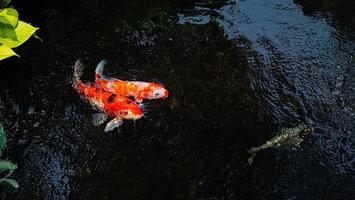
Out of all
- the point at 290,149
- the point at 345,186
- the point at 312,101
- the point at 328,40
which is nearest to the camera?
the point at 345,186

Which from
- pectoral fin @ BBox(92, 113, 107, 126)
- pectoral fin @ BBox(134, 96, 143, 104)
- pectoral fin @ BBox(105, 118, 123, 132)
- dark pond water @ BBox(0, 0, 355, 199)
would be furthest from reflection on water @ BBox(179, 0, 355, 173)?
pectoral fin @ BBox(92, 113, 107, 126)

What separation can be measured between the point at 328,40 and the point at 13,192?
170 inches

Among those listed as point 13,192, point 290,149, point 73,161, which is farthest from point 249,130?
point 13,192

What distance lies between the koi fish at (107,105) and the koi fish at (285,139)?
4.20 ft

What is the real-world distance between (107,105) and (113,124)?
0.25 m

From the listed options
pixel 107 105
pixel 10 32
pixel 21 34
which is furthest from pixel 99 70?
pixel 10 32

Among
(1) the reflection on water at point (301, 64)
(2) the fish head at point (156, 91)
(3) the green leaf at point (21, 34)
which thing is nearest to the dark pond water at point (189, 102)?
(1) the reflection on water at point (301, 64)

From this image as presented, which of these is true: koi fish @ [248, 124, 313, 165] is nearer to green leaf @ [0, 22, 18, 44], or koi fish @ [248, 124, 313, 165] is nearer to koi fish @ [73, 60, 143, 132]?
koi fish @ [73, 60, 143, 132]

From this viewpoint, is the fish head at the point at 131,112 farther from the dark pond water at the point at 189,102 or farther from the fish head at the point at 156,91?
the fish head at the point at 156,91

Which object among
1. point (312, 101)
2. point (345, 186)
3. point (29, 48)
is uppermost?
point (29, 48)

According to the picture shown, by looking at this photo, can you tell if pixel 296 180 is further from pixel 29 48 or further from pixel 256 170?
pixel 29 48

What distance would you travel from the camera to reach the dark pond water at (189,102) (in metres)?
4.10

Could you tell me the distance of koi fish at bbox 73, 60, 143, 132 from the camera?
177 inches

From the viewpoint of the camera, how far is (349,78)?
504 cm
